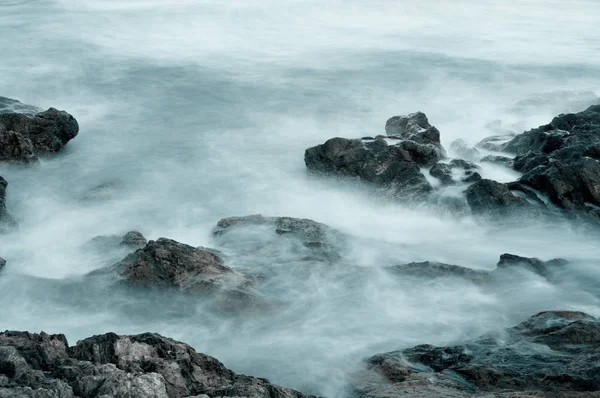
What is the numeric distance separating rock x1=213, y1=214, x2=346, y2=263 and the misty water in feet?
0.97

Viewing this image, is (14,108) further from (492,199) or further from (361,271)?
(492,199)

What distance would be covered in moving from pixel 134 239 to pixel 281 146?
240 inches

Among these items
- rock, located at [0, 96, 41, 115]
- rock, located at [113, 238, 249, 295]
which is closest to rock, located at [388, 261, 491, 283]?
rock, located at [113, 238, 249, 295]

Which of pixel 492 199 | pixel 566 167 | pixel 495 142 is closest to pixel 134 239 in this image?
pixel 492 199

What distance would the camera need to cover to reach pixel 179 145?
56.4 ft

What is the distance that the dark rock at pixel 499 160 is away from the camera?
49.0 feet

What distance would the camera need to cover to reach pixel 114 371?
6152 millimetres

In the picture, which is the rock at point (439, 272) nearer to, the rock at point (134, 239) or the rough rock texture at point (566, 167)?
the rough rock texture at point (566, 167)

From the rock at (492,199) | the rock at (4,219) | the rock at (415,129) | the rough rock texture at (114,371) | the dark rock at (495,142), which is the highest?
the rock at (415,129)

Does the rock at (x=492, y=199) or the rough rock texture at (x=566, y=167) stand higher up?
the rough rock texture at (x=566, y=167)

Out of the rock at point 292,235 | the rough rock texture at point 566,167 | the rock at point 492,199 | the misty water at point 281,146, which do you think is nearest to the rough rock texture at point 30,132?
the misty water at point 281,146

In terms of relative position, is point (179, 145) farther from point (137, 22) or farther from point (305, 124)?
point (137, 22)

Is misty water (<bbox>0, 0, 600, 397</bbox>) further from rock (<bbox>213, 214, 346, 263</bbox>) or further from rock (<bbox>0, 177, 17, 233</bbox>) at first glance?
rock (<bbox>213, 214, 346, 263</bbox>)

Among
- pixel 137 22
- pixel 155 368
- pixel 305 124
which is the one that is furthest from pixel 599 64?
pixel 155 368
